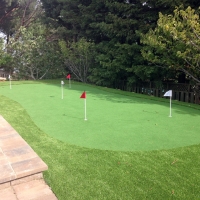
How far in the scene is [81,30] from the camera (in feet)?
55.0

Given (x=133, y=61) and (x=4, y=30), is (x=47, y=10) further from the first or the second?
(x=133, y=61)

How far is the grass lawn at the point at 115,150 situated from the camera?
238cm

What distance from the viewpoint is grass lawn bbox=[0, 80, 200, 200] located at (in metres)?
2.38

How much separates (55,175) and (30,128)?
1.82 m

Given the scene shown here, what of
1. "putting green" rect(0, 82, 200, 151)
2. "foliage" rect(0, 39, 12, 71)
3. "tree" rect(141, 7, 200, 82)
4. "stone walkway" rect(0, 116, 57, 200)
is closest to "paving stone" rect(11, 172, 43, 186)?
"stone walkway" rect(0, 116, 57, 200)

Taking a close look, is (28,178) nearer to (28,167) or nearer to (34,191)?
(28,167)

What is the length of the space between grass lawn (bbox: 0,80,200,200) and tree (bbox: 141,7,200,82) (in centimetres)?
253

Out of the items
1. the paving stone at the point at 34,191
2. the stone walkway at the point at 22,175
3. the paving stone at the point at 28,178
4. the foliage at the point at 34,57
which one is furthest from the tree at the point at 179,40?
the foliage at the point at 34,57

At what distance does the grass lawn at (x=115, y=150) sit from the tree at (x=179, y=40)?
253 centimetres

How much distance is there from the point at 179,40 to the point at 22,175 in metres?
6.44

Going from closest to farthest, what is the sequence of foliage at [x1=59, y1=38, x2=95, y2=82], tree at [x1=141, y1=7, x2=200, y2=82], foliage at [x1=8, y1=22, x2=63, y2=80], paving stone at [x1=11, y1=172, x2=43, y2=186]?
paving stone at [x1=11, y1=172, x2=43, y2=186], tree at [x1=141, y1=7, x2=200, y2=82], foliage at [x1=59, y1=38, x2=95, y2=82], foliage at [x1=8, y1=22, x2=63, y2=80]

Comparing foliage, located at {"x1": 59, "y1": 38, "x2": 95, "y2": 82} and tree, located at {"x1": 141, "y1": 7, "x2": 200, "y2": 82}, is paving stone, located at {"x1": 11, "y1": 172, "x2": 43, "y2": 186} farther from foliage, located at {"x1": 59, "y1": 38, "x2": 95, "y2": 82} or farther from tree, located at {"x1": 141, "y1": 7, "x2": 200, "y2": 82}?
foliage, located at {"x1": 59, "y1": 38, "x2": 95, "y2": 82}

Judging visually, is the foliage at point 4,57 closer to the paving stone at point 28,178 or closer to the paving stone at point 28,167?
the paving stone at point 28,167

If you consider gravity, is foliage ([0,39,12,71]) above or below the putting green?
above
